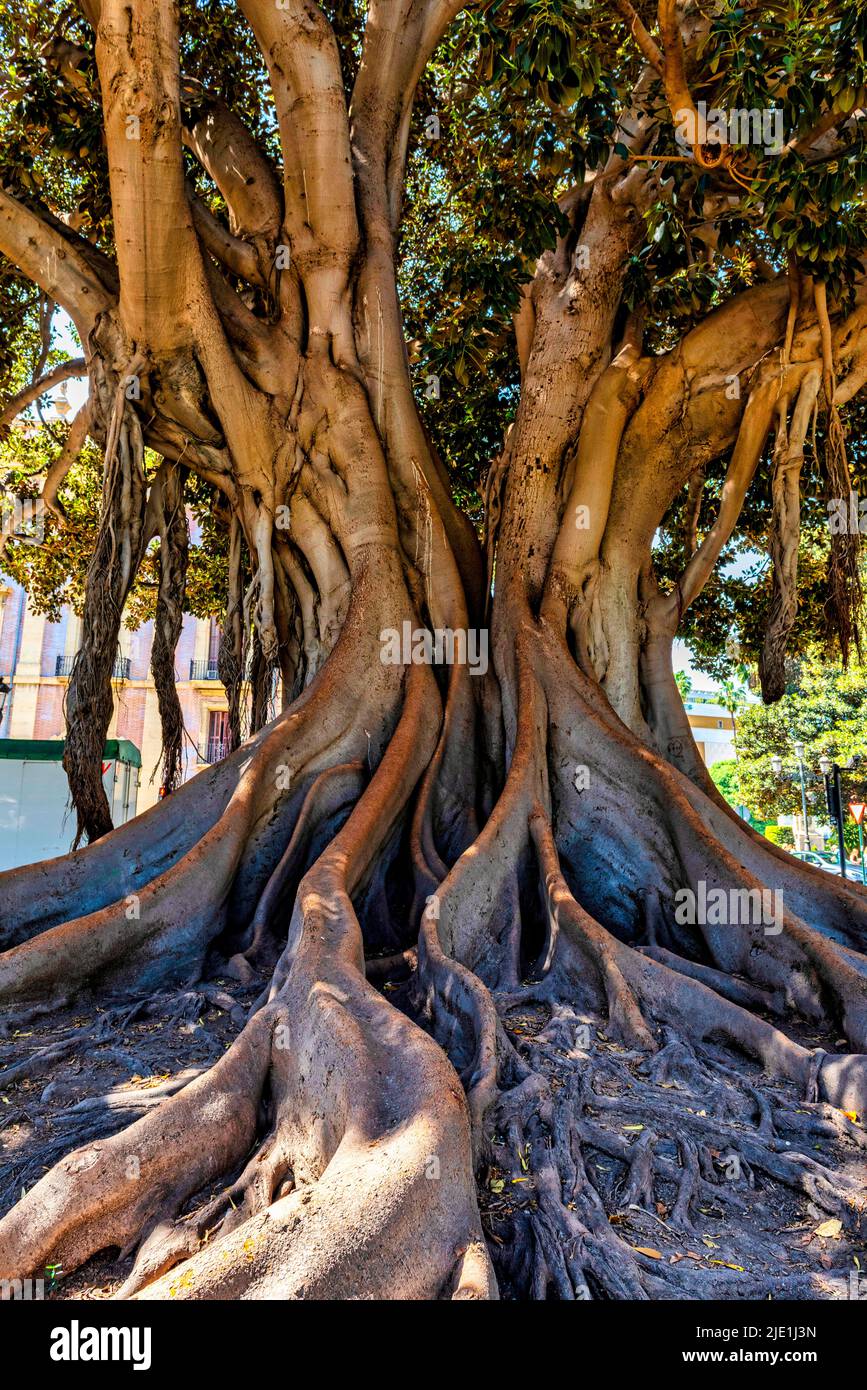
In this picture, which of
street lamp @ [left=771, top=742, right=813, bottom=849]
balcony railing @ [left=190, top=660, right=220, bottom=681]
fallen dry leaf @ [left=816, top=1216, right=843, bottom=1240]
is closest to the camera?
fallen dry leaf @ [left=816, top=1216, right=843, bottom=1240]

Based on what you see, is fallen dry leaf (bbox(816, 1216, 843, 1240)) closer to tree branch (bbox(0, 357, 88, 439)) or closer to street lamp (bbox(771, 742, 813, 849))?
tree branch (bbox(0, 357, 88, 439))

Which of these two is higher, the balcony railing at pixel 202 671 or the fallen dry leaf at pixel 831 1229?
the balcony railing at pixel 202 671

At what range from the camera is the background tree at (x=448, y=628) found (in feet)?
8.09

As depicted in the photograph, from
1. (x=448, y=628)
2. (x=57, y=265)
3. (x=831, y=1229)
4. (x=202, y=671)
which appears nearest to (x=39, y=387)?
(x=57, y=265)

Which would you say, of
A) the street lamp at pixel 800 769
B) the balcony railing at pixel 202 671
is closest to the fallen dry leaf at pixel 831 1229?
the street lamp at pixel 800 769

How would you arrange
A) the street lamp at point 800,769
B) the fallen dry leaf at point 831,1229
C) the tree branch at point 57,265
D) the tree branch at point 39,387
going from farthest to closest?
1. the street lamp at point 800,769
2. the tree branch at point 39,387
3. the tree branch at point 57,265
4. the fallen dry leaf at point 831,1229

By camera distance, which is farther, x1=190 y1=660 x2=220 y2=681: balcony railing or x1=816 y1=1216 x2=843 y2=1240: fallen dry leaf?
x1=190 y1=660 x2=220 y2=681: balcony railing

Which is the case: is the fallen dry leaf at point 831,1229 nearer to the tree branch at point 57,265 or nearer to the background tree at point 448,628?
the background tree at point 448,628

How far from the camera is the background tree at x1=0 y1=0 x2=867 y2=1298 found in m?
2.47

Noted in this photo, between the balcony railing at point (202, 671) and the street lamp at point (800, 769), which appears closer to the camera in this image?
the street lamp at point (800, 769)

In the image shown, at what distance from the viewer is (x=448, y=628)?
225 inches

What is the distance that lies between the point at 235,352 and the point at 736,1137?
5042mm

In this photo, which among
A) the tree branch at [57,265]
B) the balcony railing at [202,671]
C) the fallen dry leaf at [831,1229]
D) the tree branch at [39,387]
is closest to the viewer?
the fallen dry leaf at [831,1229]

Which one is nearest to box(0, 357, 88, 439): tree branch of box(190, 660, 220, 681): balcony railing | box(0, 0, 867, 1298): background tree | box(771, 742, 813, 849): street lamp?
box(0, 0, 867, 1298): background tree
